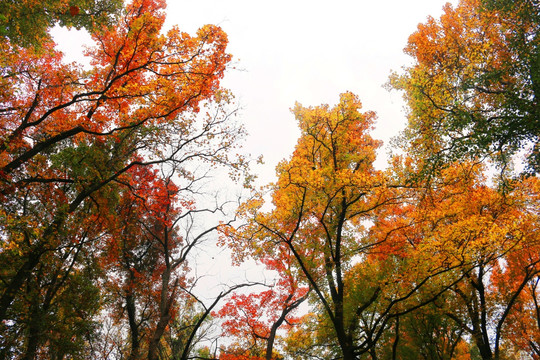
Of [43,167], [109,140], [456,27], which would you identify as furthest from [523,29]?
[43,167]

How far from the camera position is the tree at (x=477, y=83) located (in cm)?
599

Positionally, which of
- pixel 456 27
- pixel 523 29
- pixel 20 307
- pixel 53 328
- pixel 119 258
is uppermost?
pixel 456 27

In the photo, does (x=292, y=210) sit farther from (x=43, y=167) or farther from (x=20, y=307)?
(x=20, y=307)

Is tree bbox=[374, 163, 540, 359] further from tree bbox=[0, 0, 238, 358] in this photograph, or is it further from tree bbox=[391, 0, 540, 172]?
tree bbox=[0, 0, 238, 358]

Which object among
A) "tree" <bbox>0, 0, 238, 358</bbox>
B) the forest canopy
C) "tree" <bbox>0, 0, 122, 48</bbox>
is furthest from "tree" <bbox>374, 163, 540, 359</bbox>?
"tree" <bbox>0, 0, 122, 48</bbox>

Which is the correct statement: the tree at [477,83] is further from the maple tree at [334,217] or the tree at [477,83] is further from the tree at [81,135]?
the tree at [81,135]

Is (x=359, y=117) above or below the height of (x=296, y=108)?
below

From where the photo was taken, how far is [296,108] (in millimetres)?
11125

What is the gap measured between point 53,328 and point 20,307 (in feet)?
3.40

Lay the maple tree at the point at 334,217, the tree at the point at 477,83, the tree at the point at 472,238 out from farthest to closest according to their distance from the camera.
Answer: the maple tree at the point at 334,217 < the tree at the point at 472,238 < the tree at the point at 477,83

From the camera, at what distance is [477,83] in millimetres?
7680

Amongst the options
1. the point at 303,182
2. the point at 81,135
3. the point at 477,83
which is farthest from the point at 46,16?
the point at 477,83

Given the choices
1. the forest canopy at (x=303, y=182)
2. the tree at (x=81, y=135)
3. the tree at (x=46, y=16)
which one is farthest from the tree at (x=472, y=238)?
the tree at (x=46, y=16)

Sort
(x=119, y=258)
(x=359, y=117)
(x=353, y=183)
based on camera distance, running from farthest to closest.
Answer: (x=119, y=258)
(x=359, y=117)
(x=353, y=183)
